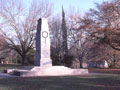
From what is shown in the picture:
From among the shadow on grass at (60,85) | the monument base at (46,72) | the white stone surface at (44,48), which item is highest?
the white stone surface at (44,48)

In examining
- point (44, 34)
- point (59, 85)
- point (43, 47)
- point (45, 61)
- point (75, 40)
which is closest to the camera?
point (59, 85)

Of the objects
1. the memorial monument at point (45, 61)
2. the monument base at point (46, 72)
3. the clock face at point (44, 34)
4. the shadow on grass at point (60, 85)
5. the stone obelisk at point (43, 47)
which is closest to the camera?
the shadow on grass at point (60, 85)

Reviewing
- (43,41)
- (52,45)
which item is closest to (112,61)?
(52,45)

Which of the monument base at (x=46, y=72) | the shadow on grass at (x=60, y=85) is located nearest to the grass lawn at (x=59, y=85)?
the shadow on grass at (x=60, y=85)

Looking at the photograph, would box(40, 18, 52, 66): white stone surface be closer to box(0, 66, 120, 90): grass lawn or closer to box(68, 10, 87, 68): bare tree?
box(0, 66, 120, 90): grass lawn

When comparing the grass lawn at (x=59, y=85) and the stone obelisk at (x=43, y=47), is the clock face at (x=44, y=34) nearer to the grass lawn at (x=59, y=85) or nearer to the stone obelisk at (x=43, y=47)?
the stone obelisk at (x=43, y=47)

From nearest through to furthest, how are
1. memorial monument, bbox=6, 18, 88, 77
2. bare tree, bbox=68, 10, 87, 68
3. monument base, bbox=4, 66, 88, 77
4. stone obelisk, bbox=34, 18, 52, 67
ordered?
monument base, bbox=4, 66, 88, 77 < memorial monument, bbox=6, 18, 88, 77 < stone obelisk, bbox=34, 18, 52, 67 < bare tree, bbox=68, 10, 87, 68

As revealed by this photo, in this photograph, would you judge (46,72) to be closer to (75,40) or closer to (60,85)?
(60,85)

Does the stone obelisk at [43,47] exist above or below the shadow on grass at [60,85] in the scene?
above

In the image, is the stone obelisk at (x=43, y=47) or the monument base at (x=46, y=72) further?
the stone obelisk at (x=43, y=47)

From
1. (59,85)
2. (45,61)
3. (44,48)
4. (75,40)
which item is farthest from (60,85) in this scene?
(75,40)

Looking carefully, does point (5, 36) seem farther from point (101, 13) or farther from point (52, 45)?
point (101, 13)

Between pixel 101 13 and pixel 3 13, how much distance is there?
16.5 meters

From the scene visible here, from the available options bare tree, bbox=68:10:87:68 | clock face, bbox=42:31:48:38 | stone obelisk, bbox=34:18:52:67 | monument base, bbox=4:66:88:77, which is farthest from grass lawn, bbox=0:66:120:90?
bare tree, bbox=68:10:87:68
